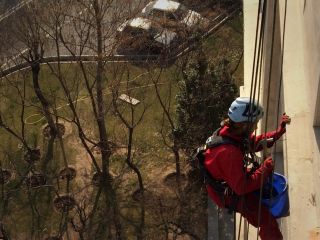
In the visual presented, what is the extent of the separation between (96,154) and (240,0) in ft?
32.7

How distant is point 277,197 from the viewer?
20.5 ft

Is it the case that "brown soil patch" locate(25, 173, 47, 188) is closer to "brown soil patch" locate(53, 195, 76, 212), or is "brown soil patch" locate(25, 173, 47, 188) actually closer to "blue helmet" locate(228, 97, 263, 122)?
"brown soil patch" locate(53, 195, 76, 212)

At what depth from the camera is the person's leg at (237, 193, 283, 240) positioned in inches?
253

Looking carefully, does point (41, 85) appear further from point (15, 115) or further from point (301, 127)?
point (301, 127)

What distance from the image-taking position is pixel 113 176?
15.7 m

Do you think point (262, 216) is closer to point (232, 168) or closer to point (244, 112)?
point (232, 168)

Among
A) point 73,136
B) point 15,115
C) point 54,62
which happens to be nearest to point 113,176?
point 73,136

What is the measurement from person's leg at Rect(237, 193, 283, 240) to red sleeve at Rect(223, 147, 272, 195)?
616mm

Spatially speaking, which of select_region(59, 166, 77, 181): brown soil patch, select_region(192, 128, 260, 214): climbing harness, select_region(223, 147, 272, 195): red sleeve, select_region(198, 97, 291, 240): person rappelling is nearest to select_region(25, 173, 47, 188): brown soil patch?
select_region(59, 166, 77, 181): brown soil patch

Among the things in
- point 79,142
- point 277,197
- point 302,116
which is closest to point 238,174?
point 277,197

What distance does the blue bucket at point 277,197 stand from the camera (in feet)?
20.5

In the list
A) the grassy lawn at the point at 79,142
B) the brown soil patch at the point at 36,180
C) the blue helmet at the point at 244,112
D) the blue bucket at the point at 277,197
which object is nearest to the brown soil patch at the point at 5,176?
the grassy lawn at the point at 79,142

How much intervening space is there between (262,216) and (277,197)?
0.38 meters

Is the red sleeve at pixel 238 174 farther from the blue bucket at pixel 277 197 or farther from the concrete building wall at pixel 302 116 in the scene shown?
the concrete building wall at pixel 302 116
